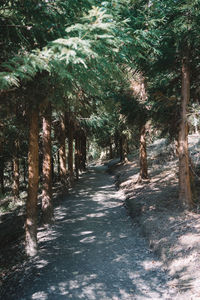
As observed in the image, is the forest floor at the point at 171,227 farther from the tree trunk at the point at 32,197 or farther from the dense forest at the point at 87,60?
the tree trunk at the point at 32,197

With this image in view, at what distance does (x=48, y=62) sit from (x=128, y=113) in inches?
364

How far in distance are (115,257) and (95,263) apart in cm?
71

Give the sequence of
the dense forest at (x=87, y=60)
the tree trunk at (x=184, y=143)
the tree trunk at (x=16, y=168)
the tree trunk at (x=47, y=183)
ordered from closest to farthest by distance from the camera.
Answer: the dense forest at (x=87, y=60), the tree trunk at (x=184, y=143), the tree trunk at (x=47, y=183), the tree trunk at (x=16, y=168)

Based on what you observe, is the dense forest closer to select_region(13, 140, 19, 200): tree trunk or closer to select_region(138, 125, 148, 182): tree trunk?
select_region(138, 125, 148, 182): tree trunk

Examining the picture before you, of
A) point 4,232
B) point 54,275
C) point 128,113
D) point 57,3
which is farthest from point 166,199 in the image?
point 57,3

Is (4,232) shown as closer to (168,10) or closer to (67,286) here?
(67,286)

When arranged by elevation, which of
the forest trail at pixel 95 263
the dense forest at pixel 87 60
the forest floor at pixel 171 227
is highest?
the dense forest at pixel 87 60

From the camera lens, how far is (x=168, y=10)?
7977mm

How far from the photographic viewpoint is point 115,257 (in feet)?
22.4

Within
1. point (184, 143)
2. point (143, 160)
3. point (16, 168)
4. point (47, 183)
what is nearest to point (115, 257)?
point (47, 183)

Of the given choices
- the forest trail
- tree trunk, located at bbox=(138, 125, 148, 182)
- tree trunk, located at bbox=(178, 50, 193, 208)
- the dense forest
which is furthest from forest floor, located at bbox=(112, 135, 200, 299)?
the dense forest

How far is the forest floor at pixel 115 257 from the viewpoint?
17.0ft

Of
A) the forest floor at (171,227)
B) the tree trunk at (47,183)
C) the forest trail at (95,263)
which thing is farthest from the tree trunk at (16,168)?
the forest floor at (171,227)

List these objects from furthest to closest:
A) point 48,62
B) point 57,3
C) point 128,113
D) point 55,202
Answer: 1. point 55,202
2. point 128,113
3. point 57,3
4. point 48,62
